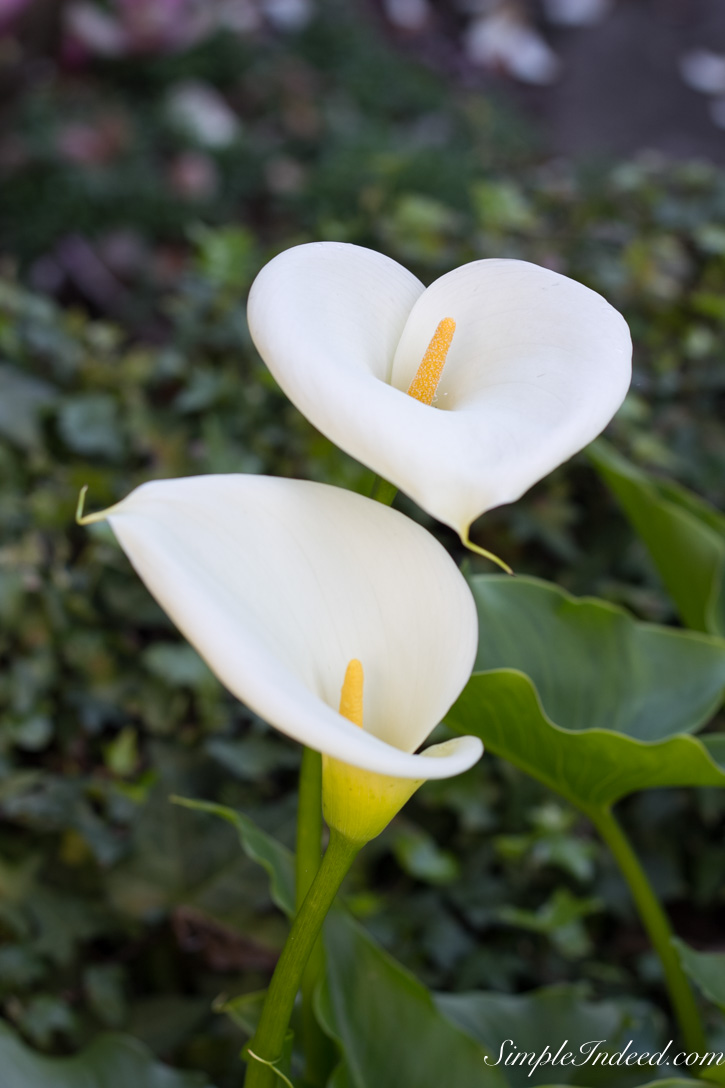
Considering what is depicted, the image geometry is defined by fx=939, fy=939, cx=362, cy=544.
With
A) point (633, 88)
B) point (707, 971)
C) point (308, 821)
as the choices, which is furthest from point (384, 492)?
point (633, 88)

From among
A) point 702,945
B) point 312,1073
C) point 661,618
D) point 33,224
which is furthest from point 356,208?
point 312,1073

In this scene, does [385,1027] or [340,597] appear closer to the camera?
[340,597]

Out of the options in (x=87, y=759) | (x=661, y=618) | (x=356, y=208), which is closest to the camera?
(x=87, y=759)

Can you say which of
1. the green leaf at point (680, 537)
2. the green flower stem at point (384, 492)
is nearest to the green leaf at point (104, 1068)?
the green flower stem at point (384, 492)

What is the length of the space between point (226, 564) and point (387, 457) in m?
0.10

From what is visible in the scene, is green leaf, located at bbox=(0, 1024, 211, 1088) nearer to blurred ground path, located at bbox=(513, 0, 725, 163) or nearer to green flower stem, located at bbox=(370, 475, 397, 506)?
green flower stem, located at bbox=(370, 475, 397, 506)

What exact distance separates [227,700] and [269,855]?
329 millimetres

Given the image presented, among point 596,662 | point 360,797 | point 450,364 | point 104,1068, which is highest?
point 450,364

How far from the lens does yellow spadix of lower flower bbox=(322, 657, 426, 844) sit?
0.45 m

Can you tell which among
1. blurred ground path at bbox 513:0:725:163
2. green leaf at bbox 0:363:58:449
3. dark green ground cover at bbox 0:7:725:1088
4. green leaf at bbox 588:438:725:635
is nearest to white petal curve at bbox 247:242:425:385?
green leaf at bbox 588:438:725:635

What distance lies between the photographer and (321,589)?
47cm

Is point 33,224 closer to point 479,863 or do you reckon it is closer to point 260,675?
point 479,863

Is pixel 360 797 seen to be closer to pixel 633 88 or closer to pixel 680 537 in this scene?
pixel 680 537

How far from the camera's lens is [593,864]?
107cm
